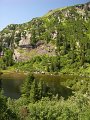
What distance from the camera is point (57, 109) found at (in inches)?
2547

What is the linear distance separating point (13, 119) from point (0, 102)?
450 centimetres

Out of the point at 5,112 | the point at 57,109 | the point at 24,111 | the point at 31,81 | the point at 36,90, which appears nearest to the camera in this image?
the point at 5,112

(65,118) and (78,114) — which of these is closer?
(65,118)

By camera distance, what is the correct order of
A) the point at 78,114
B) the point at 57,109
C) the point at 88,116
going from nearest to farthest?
the point at 88,116
the point at 78,114
the point at 57,109

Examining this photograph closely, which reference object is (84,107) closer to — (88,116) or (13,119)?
(88,116)

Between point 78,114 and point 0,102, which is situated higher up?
point 0,102

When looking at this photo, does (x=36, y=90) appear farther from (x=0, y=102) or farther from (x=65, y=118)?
(x=0, y=102)

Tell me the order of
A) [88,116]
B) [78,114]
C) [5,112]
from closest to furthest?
[5,112] → [88,116] → [78,114]

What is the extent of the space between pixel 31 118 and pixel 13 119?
12.1 meters

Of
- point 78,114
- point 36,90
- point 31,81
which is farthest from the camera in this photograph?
point 31,81

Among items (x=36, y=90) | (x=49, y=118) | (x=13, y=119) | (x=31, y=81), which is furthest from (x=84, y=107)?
(x=31, y=81)

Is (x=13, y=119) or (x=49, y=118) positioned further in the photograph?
(x=49, y=118)

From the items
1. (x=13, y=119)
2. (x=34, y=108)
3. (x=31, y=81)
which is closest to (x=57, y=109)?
(x=34, y=108)

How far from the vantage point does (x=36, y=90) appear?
4392 inches
